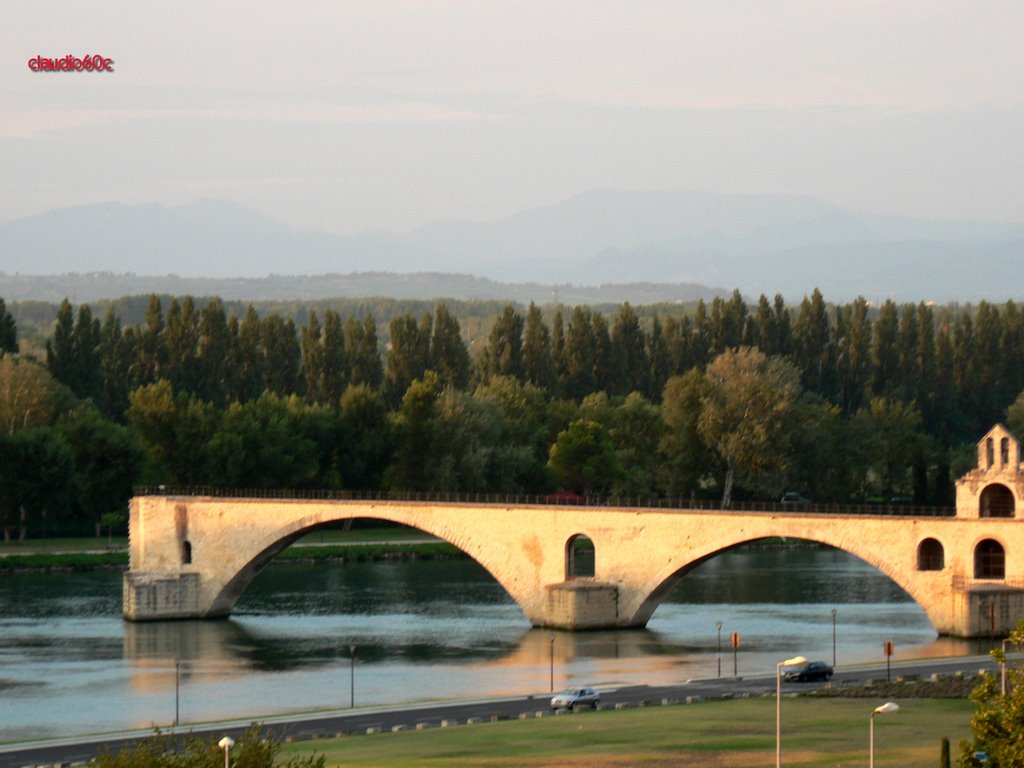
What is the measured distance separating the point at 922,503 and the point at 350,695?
53.6 metres

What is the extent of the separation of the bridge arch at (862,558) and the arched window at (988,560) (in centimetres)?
160

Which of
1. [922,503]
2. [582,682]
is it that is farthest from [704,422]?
[582,682]

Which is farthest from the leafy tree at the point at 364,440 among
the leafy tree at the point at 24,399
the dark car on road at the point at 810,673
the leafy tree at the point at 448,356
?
the dark car on road at the point at 810,673

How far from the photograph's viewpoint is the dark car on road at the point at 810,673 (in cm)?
6172

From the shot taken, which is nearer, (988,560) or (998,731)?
(998,731)

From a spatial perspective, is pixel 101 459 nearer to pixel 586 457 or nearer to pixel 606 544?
pixel 586 457

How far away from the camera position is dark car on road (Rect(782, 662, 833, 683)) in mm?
61719

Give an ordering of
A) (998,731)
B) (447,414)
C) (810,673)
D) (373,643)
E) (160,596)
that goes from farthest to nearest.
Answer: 1. (447,414)
2. (160,596)
3. (373,643)
4. (810,673)
5. (998,731)

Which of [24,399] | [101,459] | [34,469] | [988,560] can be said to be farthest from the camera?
[24,399]

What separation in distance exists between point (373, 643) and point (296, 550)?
36.1 metres

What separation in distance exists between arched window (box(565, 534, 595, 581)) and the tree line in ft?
13.2

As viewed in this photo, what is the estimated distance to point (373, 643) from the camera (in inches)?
3054

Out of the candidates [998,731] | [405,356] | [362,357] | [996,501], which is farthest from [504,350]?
[998,731]

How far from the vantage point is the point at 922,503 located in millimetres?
110375
